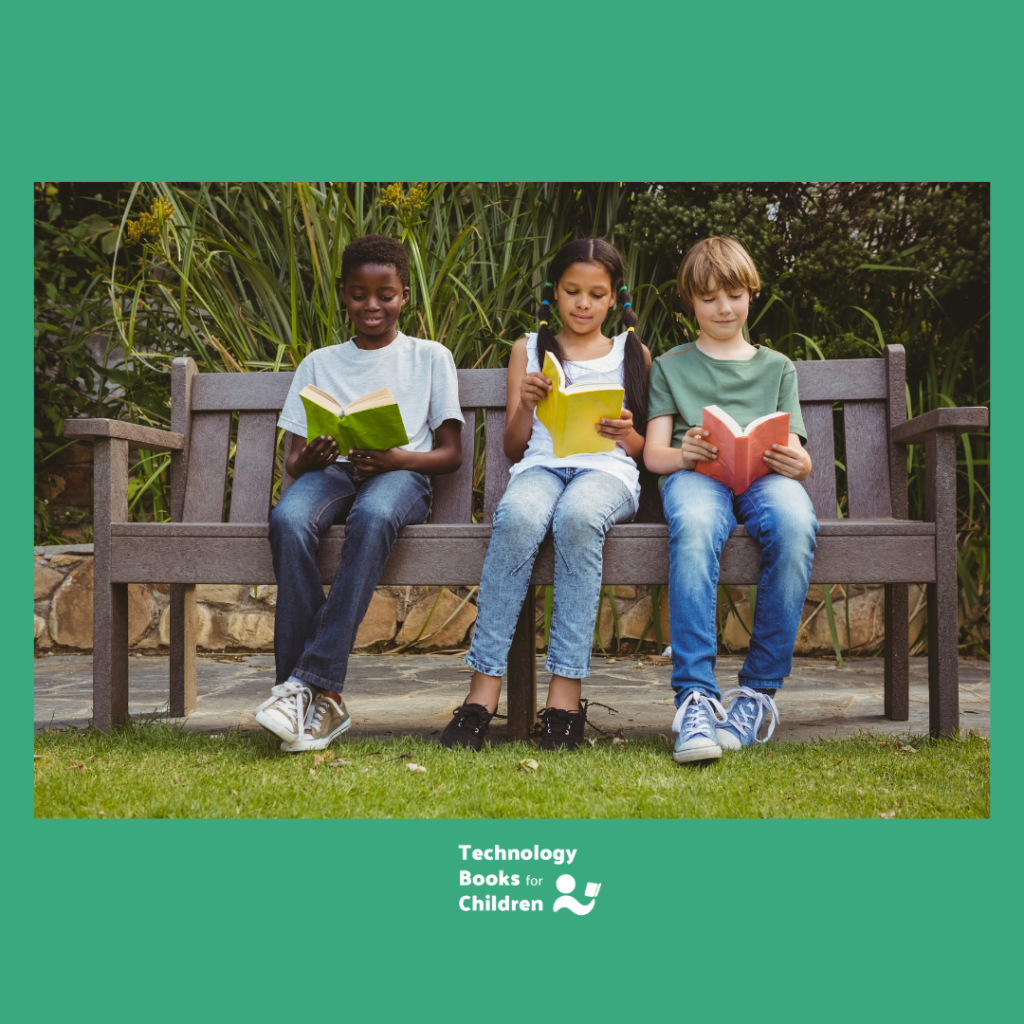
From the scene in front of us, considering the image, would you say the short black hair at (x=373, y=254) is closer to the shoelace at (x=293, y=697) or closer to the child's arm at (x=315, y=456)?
the child's arm at (x=315, y=456)

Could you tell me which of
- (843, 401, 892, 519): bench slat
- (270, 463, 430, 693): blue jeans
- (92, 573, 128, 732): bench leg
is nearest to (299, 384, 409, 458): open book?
(270, 463, 430, 693): blue jeans

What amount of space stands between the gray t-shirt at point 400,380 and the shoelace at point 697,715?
0.99 m

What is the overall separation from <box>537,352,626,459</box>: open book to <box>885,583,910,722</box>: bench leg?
94cm

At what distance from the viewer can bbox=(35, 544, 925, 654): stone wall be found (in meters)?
3.99

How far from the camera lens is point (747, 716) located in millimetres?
2254

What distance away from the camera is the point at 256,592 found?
399 centimetres

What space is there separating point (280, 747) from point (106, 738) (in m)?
0.47

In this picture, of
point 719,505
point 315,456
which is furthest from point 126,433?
point 719,505

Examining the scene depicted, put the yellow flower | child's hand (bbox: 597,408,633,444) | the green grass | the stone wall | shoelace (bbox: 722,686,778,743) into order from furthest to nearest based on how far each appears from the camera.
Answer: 1. the stone wall
2. the yellow flower
3. child's hand (bbox: 597,408,633,444)
4. shoelace (bbox: 722,686,778,743)
5. the green grass

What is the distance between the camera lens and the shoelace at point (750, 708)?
2.25m

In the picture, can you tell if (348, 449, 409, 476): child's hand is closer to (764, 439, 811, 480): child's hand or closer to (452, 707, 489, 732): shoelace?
(452, 707, 489, 732): shoelace

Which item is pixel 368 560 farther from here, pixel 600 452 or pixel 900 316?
pixel 900 316

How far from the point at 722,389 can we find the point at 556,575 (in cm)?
71

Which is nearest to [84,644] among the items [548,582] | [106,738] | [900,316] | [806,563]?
[106,738]
